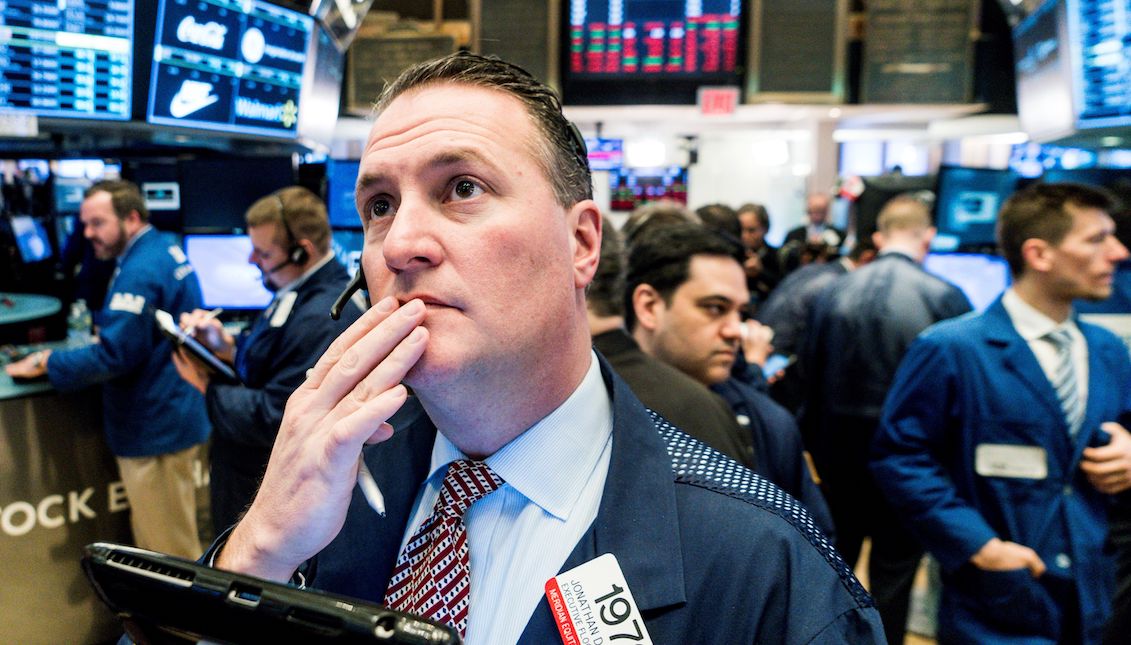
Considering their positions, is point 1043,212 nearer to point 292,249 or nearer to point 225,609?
point 225,609

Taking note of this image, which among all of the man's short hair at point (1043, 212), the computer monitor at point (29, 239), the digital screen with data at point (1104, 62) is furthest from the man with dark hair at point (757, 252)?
the computer monitor at point (29, 239)

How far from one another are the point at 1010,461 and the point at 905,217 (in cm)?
177

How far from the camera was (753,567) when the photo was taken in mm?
773

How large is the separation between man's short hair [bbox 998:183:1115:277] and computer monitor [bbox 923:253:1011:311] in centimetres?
211

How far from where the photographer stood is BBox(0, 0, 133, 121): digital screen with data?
2.70 m

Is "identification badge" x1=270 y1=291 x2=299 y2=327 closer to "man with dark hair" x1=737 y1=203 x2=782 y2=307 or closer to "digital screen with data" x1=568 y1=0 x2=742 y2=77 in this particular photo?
"man with dark hair" x1=737 y1=203 x2=782 y2=307

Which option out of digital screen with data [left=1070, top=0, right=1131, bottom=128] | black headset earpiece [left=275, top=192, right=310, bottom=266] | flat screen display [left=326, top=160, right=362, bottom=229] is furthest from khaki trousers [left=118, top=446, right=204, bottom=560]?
digital screen with data [left=1070, top=0, right=1131, bottom=128]

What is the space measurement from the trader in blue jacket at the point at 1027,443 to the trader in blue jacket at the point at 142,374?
2.81m

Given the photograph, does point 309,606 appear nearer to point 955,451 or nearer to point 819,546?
point 819,546

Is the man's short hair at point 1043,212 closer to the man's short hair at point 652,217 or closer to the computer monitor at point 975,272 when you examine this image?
the man's short hair at point 652,217

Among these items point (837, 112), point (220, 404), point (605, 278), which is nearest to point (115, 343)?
point (220, 404)

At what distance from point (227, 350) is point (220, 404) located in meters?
0.52

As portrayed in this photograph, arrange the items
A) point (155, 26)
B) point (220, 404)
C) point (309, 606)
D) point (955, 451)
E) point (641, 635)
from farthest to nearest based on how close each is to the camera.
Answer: point (155, 26) < point (220, 404) < point (955, 451) < point (641, 635) < point (309, 606)

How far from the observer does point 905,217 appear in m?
3.53
